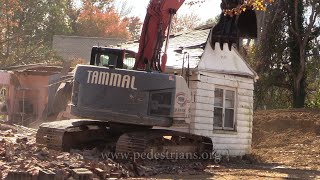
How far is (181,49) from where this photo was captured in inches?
614

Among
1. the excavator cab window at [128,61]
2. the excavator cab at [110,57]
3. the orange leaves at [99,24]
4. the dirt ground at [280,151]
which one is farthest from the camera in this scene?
the orange leaves at [99,24]

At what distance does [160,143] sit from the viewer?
38.9 ft

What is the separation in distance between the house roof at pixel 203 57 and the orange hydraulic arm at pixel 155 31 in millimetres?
2584

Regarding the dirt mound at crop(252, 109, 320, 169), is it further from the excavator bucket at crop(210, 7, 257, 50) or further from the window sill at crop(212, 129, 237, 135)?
the excavator bucket at crop(210, 7, 257, 50)

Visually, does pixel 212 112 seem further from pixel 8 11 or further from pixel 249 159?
pixel 8 11

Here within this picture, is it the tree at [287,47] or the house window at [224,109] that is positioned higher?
the tree at [287,47]

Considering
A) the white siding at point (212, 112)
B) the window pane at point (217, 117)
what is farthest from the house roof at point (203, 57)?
the window pane at point (217, 117)

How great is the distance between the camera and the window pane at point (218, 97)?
49.7 ft

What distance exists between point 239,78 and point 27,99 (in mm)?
12810

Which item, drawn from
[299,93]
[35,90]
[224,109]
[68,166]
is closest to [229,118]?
[224,109]

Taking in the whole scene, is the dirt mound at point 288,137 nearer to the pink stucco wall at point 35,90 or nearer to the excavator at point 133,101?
the excavator at point 133,101

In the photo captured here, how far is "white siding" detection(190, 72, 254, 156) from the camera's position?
14.5 meters

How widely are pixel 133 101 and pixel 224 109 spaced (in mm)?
4876

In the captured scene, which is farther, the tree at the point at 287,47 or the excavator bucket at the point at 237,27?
the tree at the point at 287,47
